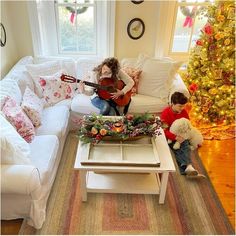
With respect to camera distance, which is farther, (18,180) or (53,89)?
(53,89)

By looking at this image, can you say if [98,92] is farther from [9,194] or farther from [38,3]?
[38,3]

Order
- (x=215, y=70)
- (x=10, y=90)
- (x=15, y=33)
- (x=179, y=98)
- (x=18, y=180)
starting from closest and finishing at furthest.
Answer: (x=18, y=180), (x=10, y=90), (x=179, y=98), (x=215, y=70), (x=15, y=33)

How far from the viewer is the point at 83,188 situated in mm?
1937

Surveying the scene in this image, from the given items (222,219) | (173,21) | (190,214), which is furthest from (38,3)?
(222,219)

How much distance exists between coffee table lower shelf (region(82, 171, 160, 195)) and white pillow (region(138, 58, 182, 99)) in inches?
42.1

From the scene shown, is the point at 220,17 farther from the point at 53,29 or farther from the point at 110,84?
the point at 53,29

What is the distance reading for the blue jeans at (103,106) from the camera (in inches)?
101

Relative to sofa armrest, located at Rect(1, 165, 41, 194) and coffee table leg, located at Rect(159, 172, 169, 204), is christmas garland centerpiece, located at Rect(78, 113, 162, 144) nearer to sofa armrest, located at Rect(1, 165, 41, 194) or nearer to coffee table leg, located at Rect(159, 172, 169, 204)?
coffee table leg, located at Rect(159, 172, 169, 204)

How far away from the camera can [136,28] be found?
313cm

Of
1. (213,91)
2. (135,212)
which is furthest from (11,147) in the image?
(213,91)

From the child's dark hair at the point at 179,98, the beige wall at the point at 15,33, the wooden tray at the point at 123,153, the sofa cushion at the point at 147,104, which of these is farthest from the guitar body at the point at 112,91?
the beige wall at the point at 15,33

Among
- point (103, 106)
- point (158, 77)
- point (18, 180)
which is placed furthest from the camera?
point (158, 77)

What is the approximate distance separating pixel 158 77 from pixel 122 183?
4.49ft

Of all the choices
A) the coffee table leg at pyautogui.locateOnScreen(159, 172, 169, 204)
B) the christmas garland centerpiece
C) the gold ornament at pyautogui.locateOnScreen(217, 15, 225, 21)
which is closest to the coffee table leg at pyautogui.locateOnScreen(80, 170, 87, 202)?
the christmas garland centerpiece
